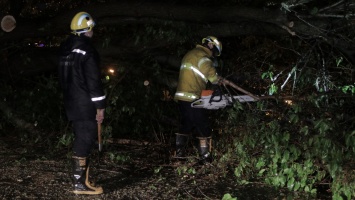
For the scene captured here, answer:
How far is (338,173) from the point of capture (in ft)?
14.0

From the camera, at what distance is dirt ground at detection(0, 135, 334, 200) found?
14.8ft

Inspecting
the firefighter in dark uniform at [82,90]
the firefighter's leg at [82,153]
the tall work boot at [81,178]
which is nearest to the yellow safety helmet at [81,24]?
the firefighter in dark uniform at [82,90]

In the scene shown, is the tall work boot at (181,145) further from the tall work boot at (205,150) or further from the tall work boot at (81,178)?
the tall work boot at (81,178)

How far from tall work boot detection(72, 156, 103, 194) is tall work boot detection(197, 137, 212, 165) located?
1521mm

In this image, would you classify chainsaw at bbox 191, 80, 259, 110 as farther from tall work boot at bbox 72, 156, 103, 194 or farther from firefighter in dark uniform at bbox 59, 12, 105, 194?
tall work boot at bbox 72, 156, 103, 194

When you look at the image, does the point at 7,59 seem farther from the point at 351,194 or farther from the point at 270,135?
the point at 351,194

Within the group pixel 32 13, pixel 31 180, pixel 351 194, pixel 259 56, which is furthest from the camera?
pixel 32 13

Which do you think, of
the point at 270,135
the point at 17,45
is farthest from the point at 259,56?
the point at 17,45

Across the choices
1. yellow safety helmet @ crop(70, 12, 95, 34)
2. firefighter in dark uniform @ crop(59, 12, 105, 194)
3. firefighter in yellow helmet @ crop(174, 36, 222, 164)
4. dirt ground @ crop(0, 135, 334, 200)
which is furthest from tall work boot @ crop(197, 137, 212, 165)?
yellow safety helmet @ crop(70, 12, 95, 34)

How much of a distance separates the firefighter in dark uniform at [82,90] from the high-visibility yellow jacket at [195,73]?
1453 mm

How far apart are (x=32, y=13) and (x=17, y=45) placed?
985 millimetres

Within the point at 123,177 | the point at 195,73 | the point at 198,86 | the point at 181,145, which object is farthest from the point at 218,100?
the point at 123,177

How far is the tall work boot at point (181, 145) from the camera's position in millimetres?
5742

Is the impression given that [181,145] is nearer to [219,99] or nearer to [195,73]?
[219,99]
